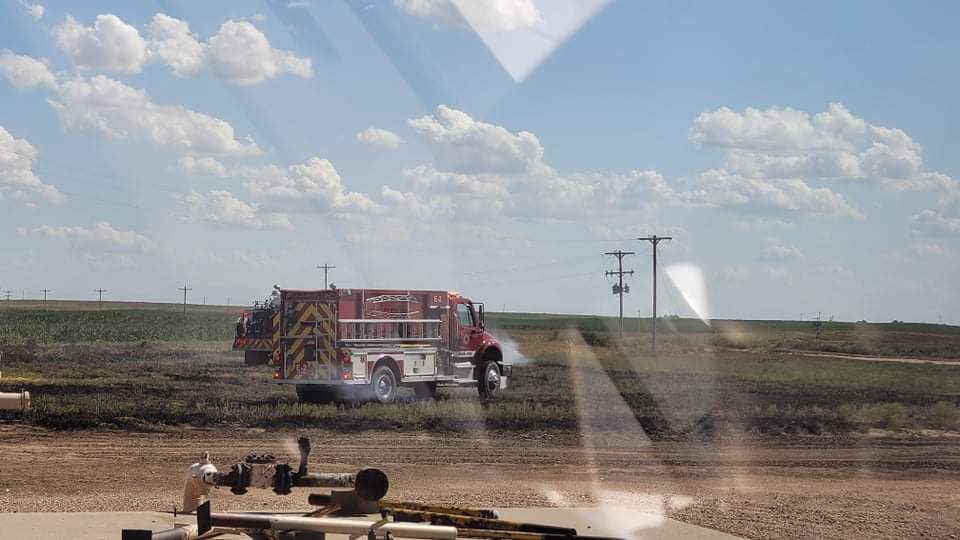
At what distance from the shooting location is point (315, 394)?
26.3 meters

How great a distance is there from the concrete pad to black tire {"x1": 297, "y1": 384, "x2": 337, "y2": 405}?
15259 mm

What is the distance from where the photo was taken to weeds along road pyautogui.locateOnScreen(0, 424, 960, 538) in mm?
12273

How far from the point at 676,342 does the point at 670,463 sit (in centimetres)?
5765

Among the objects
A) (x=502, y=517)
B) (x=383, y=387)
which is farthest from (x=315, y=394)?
(x=502, y=517)

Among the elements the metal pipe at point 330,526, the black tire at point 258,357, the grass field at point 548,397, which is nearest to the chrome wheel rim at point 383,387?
the grass field at point 548,397

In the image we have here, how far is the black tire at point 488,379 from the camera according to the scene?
2784cm

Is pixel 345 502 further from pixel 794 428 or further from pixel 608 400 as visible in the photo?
pixel 608 400

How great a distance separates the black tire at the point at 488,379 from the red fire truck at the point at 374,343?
52mm

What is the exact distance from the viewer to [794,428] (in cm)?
2339

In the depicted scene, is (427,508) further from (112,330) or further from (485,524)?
(112,330)

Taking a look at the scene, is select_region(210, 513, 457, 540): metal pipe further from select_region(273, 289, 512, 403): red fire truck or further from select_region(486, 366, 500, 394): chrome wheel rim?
select_region(486, 366, 500, 394): chrome wheel rim

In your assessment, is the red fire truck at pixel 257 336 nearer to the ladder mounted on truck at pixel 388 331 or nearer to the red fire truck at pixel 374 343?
the red fire truck at pixel 374 343

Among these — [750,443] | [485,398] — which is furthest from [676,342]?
[750,443]

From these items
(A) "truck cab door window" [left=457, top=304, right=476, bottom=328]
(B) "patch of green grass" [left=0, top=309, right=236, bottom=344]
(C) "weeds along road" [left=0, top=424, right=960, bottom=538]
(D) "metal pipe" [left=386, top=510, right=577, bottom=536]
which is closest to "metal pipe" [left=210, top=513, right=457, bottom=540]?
(D) "metal pipe" [left=386, top=510, right=577, bottom=536]
